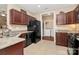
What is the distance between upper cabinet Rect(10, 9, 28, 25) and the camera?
206 centimetres

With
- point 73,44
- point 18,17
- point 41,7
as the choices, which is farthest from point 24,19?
point 73,44

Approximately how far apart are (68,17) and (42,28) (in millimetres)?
430

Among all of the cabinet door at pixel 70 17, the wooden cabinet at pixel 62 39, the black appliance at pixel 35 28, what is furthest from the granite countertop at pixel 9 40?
the cabinet door at pixel 70 17

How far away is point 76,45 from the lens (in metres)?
2.10

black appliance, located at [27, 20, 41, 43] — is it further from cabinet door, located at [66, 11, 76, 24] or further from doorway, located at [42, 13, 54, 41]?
cabinet door, located at [66, 11, 76, 24]

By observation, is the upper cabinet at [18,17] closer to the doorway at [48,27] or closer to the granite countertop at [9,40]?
the granite countertop at [9,40]

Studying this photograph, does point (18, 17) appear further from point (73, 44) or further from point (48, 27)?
point (73, 44)

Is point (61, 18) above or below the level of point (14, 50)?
above

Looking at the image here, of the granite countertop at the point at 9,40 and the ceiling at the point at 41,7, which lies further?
the ceiling at the point at 41,7

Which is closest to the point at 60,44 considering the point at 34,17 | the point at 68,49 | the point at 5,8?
the point at 68,49

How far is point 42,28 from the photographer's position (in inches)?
84.1

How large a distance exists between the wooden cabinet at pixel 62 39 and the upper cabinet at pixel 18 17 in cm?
54

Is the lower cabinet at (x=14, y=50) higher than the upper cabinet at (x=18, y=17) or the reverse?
the reverse

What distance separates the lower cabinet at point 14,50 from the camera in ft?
6.64
